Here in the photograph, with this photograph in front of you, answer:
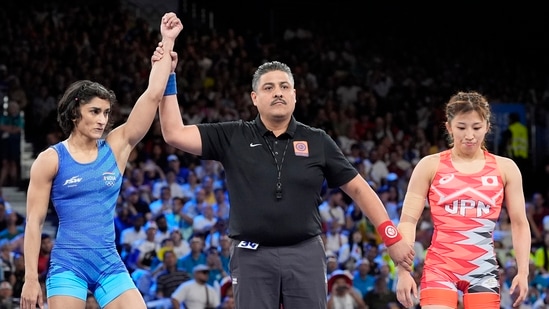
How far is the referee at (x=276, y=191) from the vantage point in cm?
582

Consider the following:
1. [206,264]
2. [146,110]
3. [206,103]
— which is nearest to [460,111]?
[146,110]

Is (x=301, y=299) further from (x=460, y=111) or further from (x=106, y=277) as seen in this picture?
(x=460, y=111)

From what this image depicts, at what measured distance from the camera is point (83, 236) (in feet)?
19.3

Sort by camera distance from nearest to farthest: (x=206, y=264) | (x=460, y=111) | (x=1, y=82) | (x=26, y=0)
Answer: (x=460, y=111), (x=206, y=264), (x=1, y=82), (x=26, y=0)

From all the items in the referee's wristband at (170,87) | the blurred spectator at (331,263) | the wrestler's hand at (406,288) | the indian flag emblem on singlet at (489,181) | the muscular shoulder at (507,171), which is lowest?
the blurred spectator at (331,263)

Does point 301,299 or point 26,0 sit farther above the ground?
point 26,0

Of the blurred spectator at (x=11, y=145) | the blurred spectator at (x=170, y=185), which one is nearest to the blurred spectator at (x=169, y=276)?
the blurred spectator at (x=170, y=185)

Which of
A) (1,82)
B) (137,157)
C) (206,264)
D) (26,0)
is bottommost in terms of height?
A: (206,264)

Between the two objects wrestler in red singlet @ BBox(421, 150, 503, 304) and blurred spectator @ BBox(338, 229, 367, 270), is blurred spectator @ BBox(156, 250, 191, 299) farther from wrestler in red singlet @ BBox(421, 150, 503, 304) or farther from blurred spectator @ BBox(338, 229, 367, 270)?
wrestler in red singlet @ BBox(421, 150, 503, 304)

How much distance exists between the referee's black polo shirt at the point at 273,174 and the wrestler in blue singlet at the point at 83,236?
0.69 meters

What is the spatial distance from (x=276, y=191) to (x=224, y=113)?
11.1 meters

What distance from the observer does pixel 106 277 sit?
5.89 metres

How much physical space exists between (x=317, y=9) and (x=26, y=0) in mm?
7553

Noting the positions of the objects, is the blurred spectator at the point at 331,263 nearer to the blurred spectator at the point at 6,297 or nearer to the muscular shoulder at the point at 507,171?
the blurred spectator at the point at 6,297
